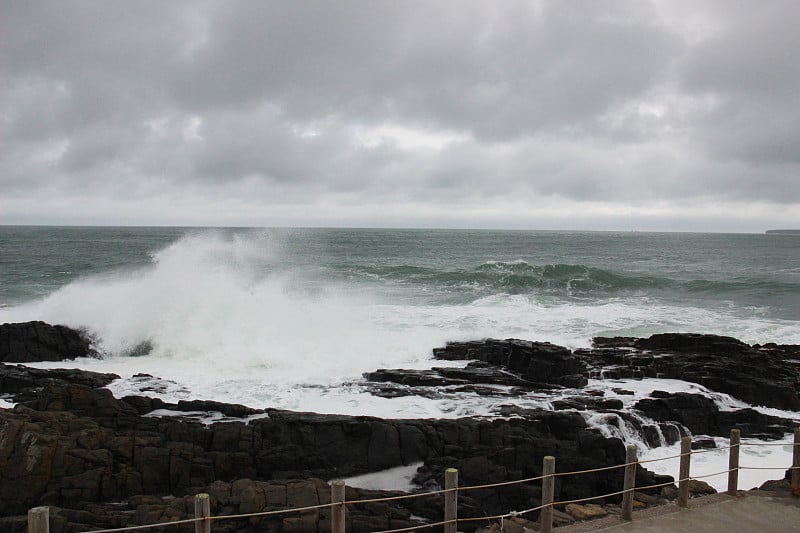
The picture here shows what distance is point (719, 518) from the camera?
6008 millimetres

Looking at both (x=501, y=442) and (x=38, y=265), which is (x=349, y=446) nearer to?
(x=501, y=442)

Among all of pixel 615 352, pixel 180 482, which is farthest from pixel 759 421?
pixel 180 482

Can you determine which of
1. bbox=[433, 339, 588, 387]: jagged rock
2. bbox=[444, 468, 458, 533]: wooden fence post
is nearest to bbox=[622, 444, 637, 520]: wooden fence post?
bbox=[444, 468, 458, 533]: wooden fence post

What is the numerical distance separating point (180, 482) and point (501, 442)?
5119 millimetres

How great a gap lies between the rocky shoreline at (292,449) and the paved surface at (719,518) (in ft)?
3.05

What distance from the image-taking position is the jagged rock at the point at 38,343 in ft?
51.1

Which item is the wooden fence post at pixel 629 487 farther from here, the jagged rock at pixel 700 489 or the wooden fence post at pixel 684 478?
the jagged rock at pixel 700 489

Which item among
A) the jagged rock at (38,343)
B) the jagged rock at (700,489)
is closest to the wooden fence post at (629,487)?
the jagged rock at (700,489)

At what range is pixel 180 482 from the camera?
8188mm

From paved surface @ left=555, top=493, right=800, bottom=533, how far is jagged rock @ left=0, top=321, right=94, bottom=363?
15.7 m

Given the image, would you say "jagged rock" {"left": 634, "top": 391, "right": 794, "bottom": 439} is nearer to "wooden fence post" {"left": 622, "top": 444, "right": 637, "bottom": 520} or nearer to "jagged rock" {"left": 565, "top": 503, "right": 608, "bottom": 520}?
"jagged rock" {"left": 565, "top": 503, "right": 608, "bottom": 520}

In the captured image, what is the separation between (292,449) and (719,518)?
6095 mm

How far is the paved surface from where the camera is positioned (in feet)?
19.0

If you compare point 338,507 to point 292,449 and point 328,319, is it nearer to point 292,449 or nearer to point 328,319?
point 292,449
